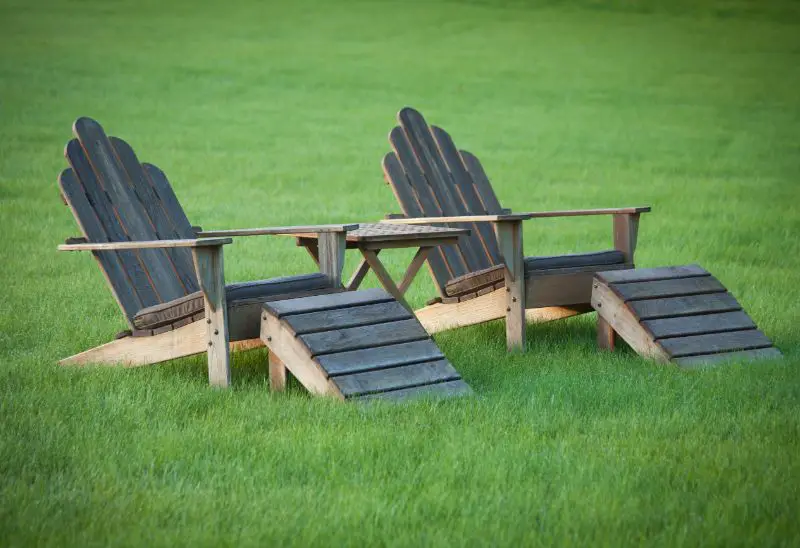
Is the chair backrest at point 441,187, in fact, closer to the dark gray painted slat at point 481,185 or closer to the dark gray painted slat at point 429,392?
the dark gray painted slat at point 481,185

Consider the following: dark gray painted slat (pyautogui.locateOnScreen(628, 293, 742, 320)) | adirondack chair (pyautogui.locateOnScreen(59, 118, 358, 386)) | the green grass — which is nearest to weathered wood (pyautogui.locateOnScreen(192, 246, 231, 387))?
adirondack chair (pyautogui.locateOnScreen(59, 118, 358, 386))

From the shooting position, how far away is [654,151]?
14758 mm

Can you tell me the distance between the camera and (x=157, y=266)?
5422 mm

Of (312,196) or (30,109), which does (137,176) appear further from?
(30,109)

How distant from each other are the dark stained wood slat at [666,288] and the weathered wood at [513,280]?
458 millimetres

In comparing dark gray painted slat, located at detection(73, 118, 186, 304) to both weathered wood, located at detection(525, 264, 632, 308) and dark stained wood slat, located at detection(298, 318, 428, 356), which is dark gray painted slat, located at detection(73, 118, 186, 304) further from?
weathered wood, located at detection(525, 264, 632, 308)

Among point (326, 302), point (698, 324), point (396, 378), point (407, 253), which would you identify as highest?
point (326, 302)

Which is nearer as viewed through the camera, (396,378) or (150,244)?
(396,378)

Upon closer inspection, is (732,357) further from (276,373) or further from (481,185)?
(276,373)

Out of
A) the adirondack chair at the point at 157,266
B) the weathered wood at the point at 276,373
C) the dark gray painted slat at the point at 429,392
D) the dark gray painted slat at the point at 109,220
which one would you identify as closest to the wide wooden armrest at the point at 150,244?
the adirondack chair at the point at 157,266

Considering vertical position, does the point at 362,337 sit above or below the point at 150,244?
below

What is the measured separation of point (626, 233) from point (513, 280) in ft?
2.64

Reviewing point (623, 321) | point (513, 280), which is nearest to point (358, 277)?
point (513, 280)

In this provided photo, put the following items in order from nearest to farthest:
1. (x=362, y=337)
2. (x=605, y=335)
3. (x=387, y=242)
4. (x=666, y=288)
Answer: (x=362, y=337), (x=387, y=242), (x=666, y=288), (x=605, y=335)
